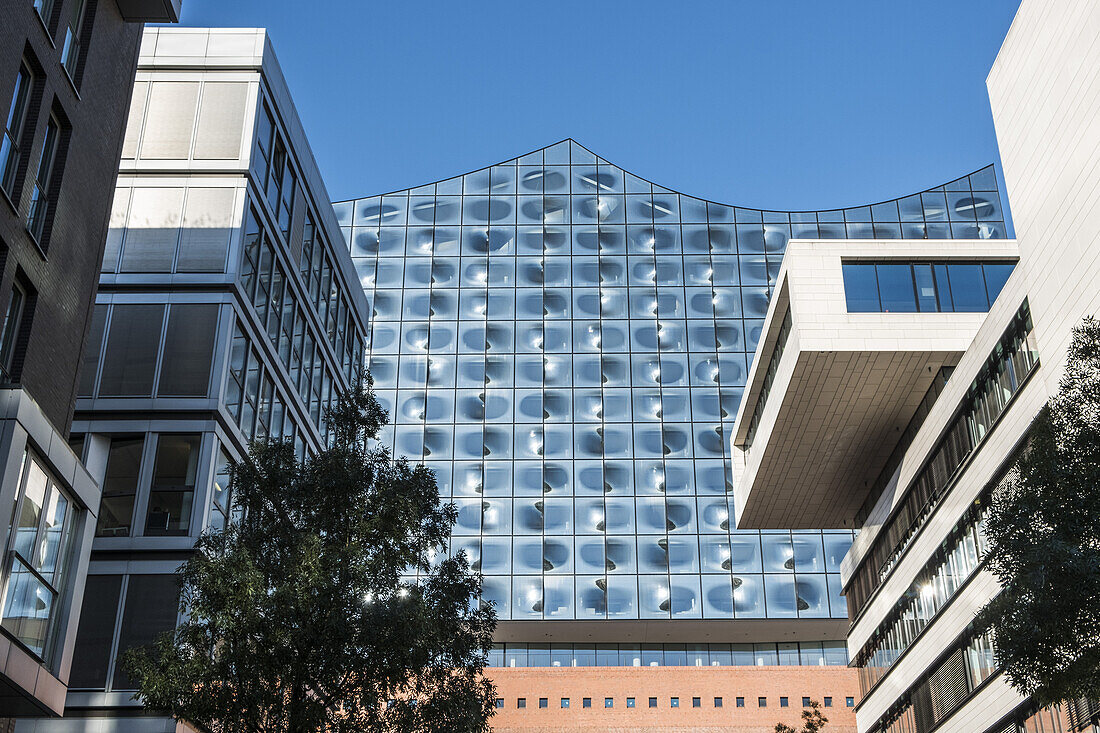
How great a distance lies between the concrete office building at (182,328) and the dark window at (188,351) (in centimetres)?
4

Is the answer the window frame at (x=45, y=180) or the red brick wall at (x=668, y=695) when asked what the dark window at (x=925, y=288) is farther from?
the red brick wall at (x=668, y=695)

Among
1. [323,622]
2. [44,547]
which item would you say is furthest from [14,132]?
[323,622]

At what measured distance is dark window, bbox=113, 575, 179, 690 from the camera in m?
29.0

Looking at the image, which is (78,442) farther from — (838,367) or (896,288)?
(896,288)

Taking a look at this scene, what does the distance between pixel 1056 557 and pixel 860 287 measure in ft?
74.7

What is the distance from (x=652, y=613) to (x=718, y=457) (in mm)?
10695

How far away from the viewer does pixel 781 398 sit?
40.6 meters

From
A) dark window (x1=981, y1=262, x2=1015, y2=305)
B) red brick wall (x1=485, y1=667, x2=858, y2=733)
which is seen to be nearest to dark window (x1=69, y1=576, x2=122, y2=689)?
dark window (x1=981, y1=262, x2=1015, y2=305)

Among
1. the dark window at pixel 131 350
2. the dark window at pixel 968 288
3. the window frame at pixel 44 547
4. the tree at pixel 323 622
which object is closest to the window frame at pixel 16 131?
the window frame at pixel 44 547

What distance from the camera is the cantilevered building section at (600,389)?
240 ft

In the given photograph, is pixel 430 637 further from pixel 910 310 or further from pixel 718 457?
pixel 718 457

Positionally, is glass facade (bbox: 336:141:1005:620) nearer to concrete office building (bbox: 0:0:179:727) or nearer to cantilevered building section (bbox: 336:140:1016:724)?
cantilevered building section (bbox: 336:140:1016:724)

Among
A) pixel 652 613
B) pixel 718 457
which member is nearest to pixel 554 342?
pixel 718 457

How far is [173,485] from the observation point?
30.6m
